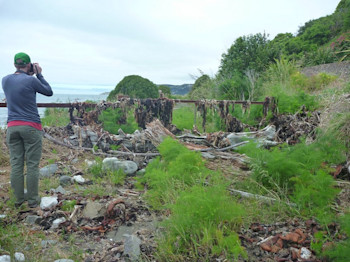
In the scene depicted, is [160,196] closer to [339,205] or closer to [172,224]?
[172,224]

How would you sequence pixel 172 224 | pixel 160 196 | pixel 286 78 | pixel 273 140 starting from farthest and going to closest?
pixel 286 78 → pixel 273 140 → pixel 160 196 → pixel 172 224

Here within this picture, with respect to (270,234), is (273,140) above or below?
above

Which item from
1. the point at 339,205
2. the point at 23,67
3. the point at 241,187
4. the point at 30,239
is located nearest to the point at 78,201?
the point at 30,239

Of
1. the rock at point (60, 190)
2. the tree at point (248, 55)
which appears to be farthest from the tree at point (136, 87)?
the rock at point (60, 190)

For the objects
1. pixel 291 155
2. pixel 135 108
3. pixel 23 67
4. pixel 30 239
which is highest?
pixel 23 67

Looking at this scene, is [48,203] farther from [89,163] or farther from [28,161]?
[89,163]

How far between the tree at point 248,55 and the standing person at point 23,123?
1568cm

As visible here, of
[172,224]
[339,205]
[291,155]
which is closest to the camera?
[172,224]

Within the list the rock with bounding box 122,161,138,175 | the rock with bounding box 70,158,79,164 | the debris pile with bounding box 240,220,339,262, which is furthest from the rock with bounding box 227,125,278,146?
the rock with bounding box 70,158,79,164

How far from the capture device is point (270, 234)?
3578 mm

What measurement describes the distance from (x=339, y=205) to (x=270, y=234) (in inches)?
47.4

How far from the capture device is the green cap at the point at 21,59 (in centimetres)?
471

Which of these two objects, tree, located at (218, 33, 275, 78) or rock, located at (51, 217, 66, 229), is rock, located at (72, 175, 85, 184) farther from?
tree, located at (218, 33, 275, 78)

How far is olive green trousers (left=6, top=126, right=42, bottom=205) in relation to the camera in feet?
15.5
